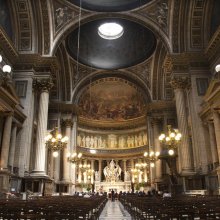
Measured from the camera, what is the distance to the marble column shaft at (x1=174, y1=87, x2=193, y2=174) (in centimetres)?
1700

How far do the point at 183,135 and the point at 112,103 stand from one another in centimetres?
1857

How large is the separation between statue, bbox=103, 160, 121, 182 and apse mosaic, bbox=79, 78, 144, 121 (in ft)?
20.0

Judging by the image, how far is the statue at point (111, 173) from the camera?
112ft

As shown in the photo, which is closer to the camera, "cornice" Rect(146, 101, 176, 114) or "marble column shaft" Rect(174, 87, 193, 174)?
"marble column shaft" Rect(174, 87, 193, 174)

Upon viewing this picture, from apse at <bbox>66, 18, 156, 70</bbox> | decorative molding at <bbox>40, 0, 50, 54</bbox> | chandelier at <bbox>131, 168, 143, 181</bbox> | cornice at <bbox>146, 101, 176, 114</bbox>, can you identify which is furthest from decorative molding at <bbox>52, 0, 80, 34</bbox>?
chandelier at <bbox>131, 168, 143, 181</bbox>

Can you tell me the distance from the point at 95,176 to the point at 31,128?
1885 centimetres

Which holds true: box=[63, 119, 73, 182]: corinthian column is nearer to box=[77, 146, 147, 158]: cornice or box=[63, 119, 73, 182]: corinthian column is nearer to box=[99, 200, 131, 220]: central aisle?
box=[77, 146, 147, 158]: cornice

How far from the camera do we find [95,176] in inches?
1361

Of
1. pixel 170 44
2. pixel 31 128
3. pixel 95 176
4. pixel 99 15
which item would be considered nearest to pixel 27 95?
pixel 31 128

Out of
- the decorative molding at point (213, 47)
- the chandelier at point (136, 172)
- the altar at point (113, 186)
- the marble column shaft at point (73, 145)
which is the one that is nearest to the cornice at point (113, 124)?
the marble column shaft at point (73, 145)

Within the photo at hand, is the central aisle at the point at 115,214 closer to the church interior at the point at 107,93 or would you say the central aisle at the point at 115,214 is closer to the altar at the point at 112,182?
the church interior at the point at 107,93

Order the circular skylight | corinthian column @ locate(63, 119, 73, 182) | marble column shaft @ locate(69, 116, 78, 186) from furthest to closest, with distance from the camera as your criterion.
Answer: the circular skylight
marble column shaft @ locate(69, 116, 78, 186)
corinthian column @ locate(63, 119, 73, 182)

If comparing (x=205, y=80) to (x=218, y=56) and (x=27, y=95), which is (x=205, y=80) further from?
(x=27, y=95)

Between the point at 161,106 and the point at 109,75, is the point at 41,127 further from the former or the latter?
the point at 109,75
